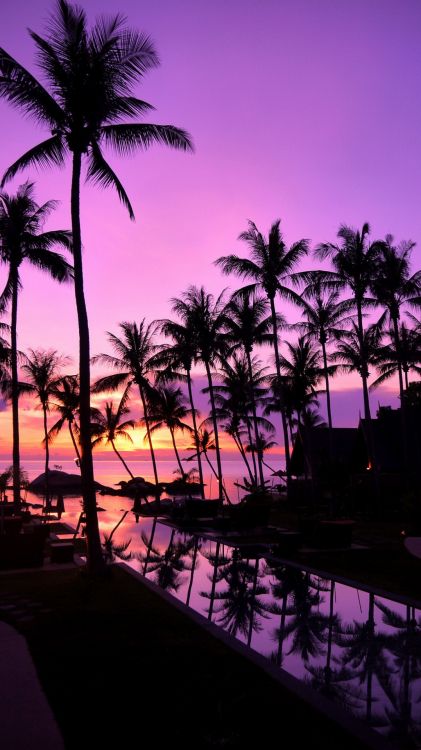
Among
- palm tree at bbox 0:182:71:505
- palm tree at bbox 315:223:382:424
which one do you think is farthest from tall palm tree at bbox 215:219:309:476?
palm tree at bbox 0:182:71:505

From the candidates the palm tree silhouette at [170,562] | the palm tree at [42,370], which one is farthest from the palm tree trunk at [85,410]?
the palm tree at [42,370]

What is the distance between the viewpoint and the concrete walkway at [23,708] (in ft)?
15.7

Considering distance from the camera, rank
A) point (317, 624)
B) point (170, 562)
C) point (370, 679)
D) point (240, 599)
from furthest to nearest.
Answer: point (170, 562)
point (240, 599)
point (317, 624)
point (370, 679)

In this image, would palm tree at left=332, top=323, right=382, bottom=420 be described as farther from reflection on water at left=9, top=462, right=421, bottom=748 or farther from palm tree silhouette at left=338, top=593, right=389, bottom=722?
palm tree silhouette at left=338, top=593, right=389, bottom=722

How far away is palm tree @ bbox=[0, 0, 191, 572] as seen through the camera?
11.9 m

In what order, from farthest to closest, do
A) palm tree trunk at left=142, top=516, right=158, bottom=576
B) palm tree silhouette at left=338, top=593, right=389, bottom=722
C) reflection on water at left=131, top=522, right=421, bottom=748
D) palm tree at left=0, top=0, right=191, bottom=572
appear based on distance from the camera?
palm tree trunk at left=142, top=516, right=158, bottom=576, palm tree at left=0, top=0, right=191, bottom=572, palm tree silhouette at left=338, top=593, right=389, bottom=722, reflection on water at left=131, top=522, right=421, bottom=748

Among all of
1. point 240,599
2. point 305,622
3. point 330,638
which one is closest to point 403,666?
point 330,638

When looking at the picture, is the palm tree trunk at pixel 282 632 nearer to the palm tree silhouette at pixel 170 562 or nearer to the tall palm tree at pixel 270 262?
the palm tree silhouette at pixel 170 562

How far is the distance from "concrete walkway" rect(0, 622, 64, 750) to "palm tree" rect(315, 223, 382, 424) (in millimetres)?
21784

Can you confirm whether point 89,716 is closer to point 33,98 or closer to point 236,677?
point 236,677

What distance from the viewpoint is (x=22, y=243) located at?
780 inches

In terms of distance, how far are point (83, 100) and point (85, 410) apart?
6322mm

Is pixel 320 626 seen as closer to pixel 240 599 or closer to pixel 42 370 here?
pixel 240 599

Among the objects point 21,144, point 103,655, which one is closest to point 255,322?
point 21,144
